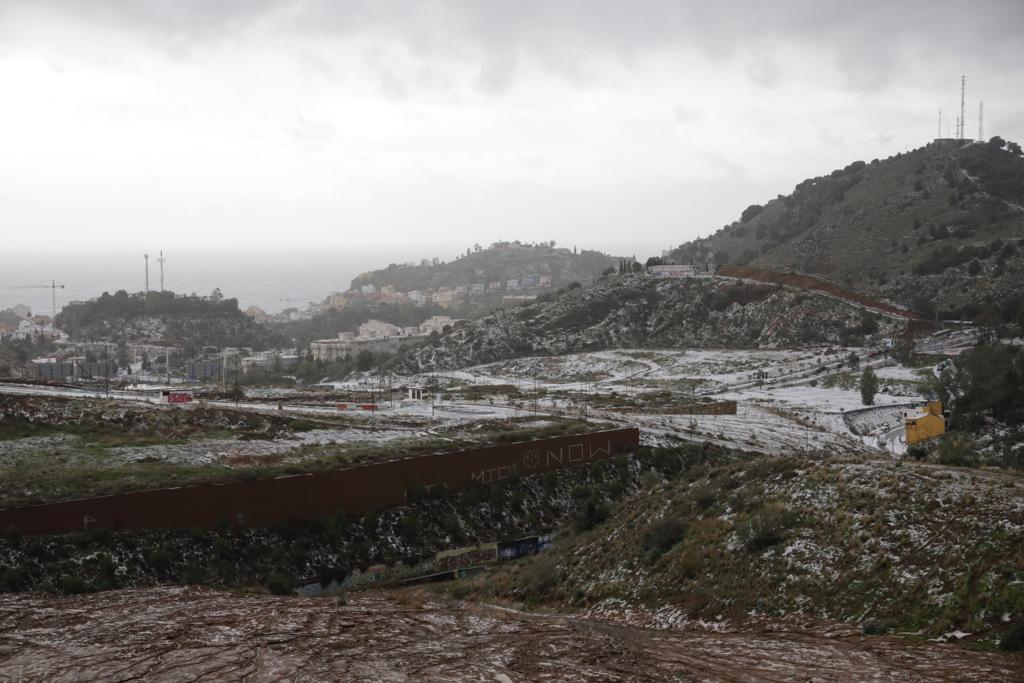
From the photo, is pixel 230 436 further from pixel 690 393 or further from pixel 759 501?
pixel 690 393

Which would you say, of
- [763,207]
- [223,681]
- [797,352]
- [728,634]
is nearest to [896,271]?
[797,352]

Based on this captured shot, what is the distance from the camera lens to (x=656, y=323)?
3834 inches

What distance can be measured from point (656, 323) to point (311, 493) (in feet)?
218

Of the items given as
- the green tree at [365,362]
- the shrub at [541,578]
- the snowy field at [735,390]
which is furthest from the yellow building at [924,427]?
the green tree at [365,362]

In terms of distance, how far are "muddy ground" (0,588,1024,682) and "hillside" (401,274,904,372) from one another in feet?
226

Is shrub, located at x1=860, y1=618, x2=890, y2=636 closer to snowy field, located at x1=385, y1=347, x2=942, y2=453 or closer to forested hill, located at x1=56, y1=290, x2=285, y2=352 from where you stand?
snowy field, located at x1=385, y1=347, x2=942, y2=453

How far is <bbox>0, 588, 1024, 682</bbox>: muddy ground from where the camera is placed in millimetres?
17250

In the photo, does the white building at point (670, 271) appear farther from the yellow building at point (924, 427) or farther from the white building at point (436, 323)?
the yellow building at point (924, 427)

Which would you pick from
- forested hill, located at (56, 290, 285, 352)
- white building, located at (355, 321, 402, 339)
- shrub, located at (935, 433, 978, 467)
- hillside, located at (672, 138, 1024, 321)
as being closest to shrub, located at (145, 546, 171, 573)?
shrub, located at (935, 433, 978, 467)

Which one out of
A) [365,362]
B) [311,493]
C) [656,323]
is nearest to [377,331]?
[365,362]

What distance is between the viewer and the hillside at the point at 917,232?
295 ft

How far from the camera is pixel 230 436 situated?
140 feet

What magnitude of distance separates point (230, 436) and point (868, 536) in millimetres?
27406

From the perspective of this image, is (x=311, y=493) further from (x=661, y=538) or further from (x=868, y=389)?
(x=868, y=389)
